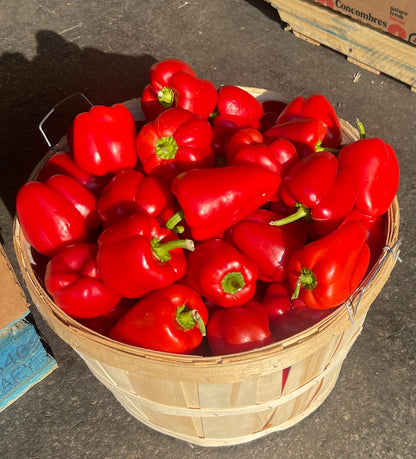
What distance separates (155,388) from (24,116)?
2649 millimetres

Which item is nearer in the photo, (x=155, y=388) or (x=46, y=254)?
(x=155, y=388)

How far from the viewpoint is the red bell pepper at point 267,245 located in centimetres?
181

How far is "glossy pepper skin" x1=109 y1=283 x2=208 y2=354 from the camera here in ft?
5.53

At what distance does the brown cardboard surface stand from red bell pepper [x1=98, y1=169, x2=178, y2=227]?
1.51 feet

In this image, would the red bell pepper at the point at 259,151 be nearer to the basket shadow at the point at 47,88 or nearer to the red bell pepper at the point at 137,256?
the red bell pepper at the point at 137,256

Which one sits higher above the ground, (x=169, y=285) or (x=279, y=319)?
(x=169, y=285)

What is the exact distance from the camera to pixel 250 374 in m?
1.59

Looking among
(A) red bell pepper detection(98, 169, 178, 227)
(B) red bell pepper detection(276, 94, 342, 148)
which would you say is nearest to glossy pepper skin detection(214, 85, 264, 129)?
(B) red bell pepper detection(276, 94, 342, 148)

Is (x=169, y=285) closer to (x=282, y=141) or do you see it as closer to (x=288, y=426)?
(x=282, y=141)

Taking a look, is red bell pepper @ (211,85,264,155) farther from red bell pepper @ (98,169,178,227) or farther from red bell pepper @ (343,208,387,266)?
red bell pepper @ (343,208,387,266)

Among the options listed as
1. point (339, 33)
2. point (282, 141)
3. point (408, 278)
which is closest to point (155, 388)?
point (282, 141)

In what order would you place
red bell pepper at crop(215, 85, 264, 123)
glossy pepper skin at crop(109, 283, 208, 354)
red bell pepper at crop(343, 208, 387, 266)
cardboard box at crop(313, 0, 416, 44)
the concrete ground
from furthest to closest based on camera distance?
cardboard box at crop(313, 0, 416, 44)
the concrete ground
red bell pepper at crop(215, 85, 264, 123)
red bell pepper at crop(343, 208, 387, 266)
glossy pepper skin at crop(109, 283, 208, 354)

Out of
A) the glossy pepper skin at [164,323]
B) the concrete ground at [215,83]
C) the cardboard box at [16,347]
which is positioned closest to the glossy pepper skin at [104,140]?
the cardboard box at [16,347]

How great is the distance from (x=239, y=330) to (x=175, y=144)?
2.26 ft
